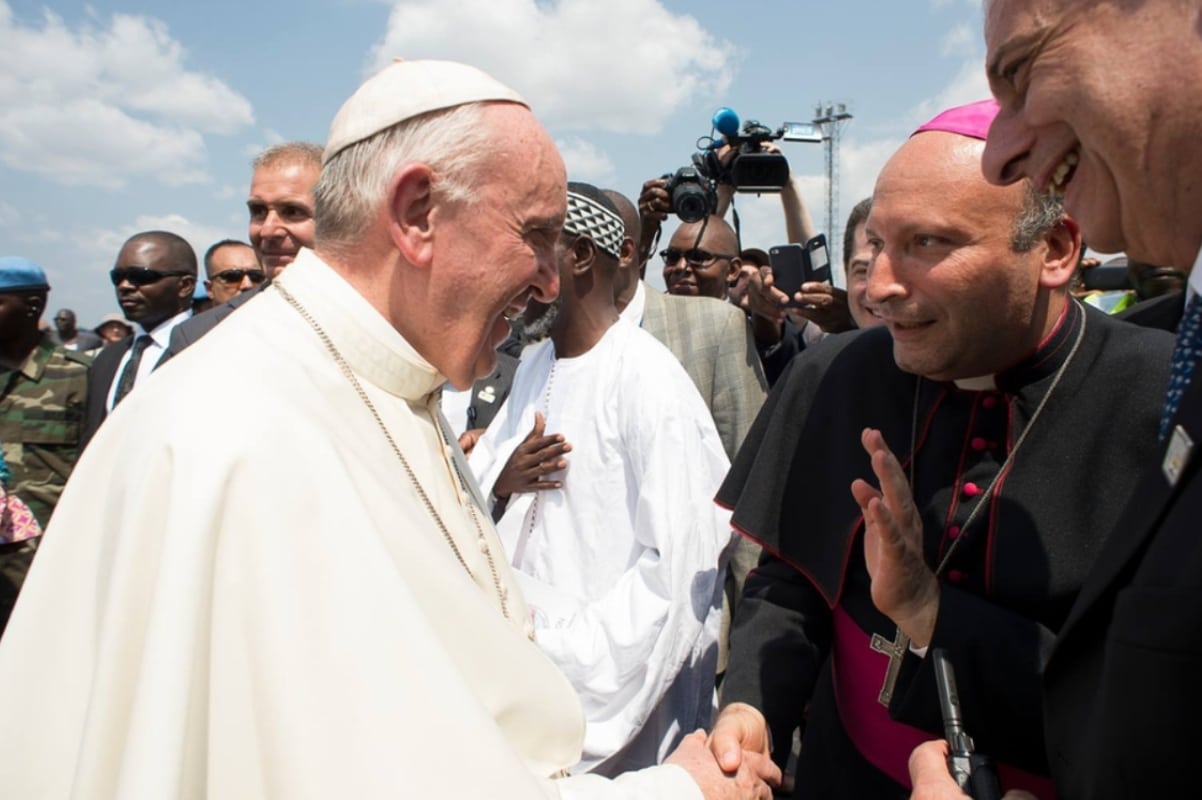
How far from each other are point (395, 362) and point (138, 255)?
5.55 meters

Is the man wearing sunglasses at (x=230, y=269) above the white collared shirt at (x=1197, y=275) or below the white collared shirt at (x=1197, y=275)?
above

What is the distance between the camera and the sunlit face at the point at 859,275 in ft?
12.5

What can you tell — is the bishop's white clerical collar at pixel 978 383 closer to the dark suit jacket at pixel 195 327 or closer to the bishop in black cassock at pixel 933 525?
the bishop in black cassock at pixel 933 525

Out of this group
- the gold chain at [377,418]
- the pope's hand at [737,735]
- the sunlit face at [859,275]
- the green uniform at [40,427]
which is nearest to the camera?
the gold chain at [377,418]

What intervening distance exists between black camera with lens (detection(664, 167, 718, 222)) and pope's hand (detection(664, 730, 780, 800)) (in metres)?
4.32

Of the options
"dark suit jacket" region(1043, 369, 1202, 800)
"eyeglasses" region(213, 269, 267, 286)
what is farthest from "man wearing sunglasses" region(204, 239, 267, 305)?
"dark suit jacket" region(1043, 369, 1202, 800)

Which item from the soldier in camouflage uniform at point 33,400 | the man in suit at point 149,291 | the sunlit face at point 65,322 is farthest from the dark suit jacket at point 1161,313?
the sunlit face at point 65,322

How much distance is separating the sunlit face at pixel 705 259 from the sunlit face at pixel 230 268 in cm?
323

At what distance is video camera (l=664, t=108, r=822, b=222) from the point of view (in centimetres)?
584

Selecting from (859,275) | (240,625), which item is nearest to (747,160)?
(859,275)

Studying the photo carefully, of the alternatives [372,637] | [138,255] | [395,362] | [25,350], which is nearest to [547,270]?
[395,362]

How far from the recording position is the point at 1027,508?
1.96 m

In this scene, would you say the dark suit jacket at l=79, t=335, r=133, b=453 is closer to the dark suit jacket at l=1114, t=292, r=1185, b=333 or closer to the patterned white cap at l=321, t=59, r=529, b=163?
the patterned white cap at l=321, t=59, r=529, b=163

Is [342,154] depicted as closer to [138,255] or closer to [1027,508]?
[1027,508]
